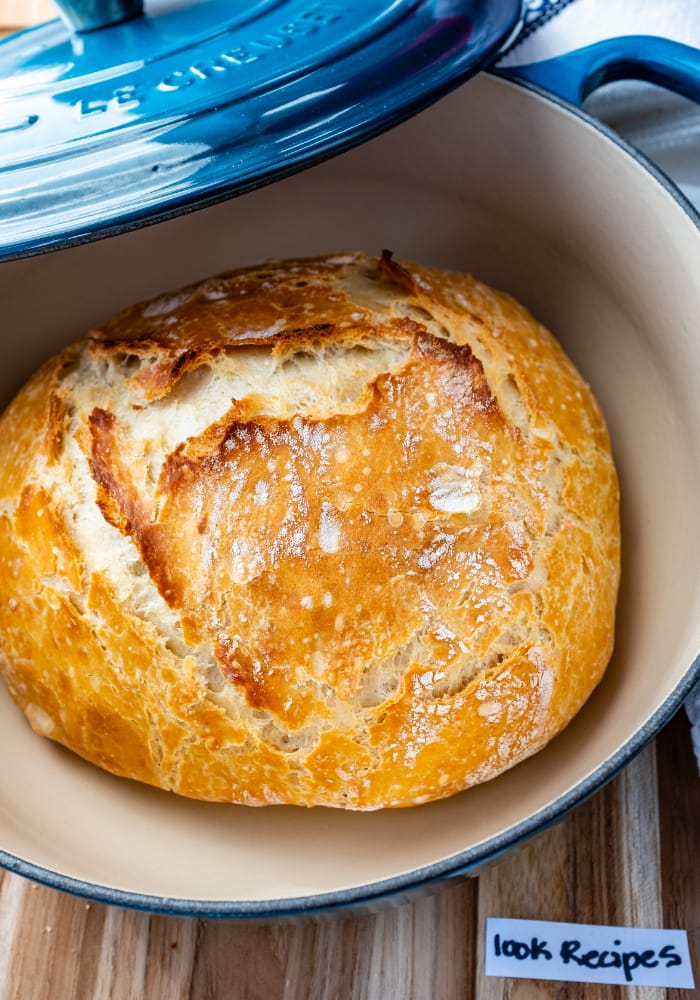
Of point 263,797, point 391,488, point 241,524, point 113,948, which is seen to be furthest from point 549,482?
point 113,948

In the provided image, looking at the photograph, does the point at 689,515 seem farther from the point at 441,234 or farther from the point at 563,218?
the point at 441,234

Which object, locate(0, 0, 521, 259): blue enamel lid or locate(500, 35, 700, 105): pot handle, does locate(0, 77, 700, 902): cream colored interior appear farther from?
locate(0, 0, 521, 259): blue enamel lid

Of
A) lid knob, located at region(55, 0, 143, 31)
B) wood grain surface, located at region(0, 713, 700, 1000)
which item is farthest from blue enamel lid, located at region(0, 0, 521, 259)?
wood grain surface, located at region(0, 713, 700, 1000)

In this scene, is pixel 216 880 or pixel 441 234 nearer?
pixel 216 880

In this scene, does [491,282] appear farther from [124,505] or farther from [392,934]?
[392,934]

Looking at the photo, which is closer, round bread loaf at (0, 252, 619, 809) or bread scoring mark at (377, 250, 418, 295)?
round bread loaf at (0, 252, 619, 809)

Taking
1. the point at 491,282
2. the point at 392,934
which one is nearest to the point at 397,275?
the point at 491,282
